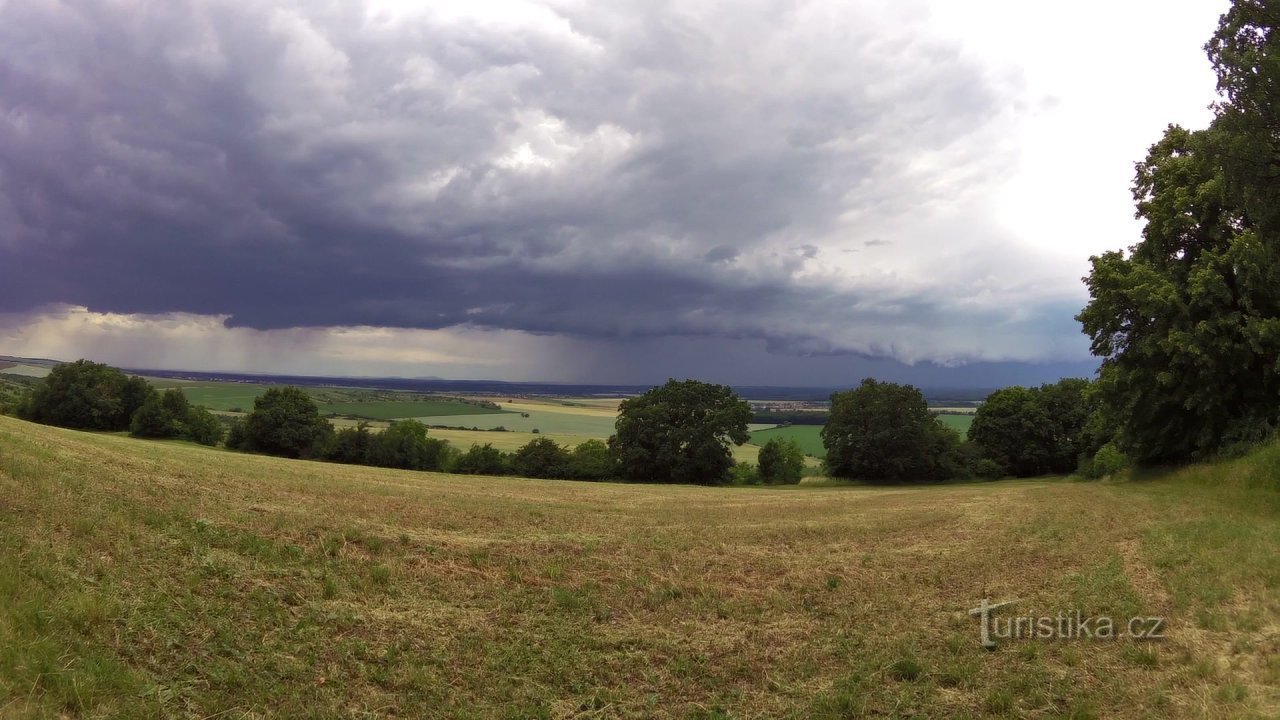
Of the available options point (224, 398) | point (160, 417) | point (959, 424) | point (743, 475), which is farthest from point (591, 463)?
point (224, 398)

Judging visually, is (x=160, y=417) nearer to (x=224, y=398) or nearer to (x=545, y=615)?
(x=224, y=398)

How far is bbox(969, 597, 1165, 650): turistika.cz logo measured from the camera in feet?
30.7

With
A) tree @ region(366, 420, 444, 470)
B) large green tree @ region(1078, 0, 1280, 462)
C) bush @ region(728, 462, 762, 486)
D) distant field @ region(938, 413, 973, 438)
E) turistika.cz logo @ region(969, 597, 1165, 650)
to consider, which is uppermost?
large green tree @ region(1078, 0, 1280, 462)

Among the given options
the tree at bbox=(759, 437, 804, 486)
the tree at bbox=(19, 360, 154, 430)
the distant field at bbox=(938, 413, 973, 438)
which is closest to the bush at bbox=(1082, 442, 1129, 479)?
the distant field at bbox=(938, 413, 973, 438)

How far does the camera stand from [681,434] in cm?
7606

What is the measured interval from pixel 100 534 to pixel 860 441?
74.7 meters

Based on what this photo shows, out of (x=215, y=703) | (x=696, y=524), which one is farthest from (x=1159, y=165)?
(x=215, y=703)

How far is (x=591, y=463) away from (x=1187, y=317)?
2698 inches

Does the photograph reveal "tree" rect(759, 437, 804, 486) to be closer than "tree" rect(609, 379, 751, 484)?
No

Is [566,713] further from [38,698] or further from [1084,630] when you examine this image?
[1084,630]

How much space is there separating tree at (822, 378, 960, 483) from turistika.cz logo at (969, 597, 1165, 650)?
67.6 metres

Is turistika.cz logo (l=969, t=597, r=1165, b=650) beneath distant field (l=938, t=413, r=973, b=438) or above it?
above

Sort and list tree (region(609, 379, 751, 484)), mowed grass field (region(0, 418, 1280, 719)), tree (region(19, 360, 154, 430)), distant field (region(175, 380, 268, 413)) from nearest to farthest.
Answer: mowed grass field (region(0, 418, 1280, 719)), tree (region(609, 379, 751, 484)), tree (region(19, 360, 154, 430)), distant field (region(175, 380, 268, 413))

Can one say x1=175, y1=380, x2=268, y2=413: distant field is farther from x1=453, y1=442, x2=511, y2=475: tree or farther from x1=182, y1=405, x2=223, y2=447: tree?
x1=453, y1=442, x2=511, y2=475: tree
